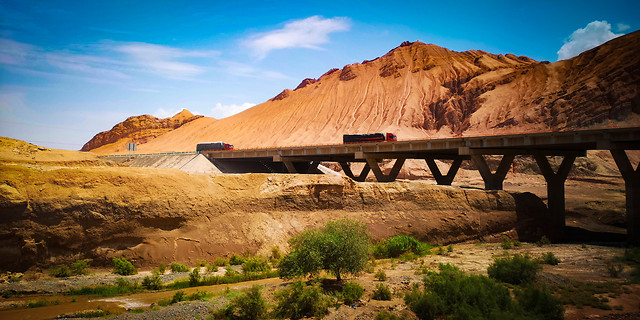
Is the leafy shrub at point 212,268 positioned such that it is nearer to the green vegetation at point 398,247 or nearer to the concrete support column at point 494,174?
the green vegetation at point 398,247

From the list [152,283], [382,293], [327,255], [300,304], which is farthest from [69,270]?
[382,293]

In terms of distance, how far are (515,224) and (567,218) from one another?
15087 mm

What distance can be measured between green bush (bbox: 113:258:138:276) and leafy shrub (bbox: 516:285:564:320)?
16.8 metres

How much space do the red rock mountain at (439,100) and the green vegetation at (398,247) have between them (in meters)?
48.5

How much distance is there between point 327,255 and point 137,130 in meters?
130

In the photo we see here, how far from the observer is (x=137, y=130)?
13175 centimetres

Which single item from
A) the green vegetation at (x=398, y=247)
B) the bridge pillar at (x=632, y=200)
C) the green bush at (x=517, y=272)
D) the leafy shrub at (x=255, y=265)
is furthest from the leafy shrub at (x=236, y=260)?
the bridge pillar at (x=632, y=200)

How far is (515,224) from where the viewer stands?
29.8 meters

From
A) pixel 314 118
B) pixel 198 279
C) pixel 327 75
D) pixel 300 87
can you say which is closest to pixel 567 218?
pixel 198 279

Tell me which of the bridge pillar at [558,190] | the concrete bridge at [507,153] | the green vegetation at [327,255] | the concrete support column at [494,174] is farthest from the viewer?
the concrete support column at [494,174]

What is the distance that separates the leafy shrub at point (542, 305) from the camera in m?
12.7

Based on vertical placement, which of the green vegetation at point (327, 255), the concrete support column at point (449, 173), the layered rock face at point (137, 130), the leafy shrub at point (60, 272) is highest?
the layered rock face at point (137, 130)

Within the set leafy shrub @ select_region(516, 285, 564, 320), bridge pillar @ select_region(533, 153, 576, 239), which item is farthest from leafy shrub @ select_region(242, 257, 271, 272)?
bridge pillar @ select_region(533, 153, 576, 239)

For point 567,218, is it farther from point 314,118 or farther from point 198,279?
point 314,118
